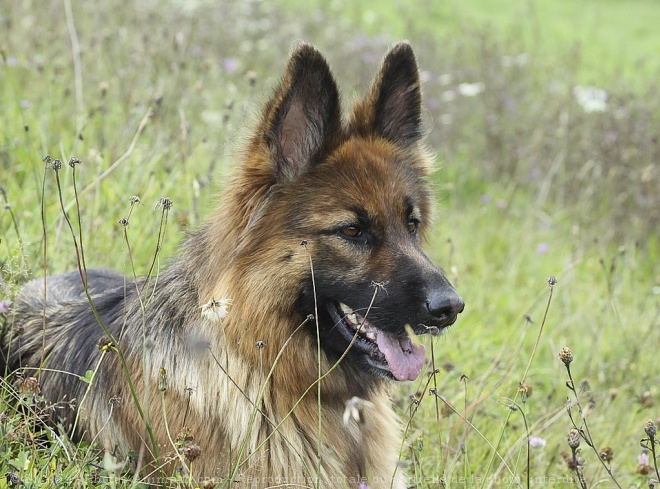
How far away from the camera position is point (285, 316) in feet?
10.5

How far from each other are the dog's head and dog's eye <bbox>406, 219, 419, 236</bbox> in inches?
2.6

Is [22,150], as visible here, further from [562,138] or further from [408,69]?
[562,138]

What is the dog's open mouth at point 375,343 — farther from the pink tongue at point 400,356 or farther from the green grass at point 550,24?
the green grass at point 550,24

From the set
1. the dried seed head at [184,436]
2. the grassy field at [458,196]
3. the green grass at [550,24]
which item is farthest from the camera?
the green grass at [550,24]

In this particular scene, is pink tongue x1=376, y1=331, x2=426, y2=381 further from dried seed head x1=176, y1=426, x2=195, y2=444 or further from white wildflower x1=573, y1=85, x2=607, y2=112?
white wildflower x1=573, y1=85, x2=607, y2=112

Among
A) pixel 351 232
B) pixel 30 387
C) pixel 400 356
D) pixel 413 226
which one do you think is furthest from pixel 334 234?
pixel 30 387

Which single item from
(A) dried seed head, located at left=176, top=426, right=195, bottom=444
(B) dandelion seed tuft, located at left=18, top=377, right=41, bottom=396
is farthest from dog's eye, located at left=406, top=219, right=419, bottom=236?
(B) dandelion seed tuft, located at left=18, top=377, right=41, bottom=396

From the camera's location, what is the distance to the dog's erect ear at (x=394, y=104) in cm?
366

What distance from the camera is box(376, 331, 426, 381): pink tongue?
3270mm

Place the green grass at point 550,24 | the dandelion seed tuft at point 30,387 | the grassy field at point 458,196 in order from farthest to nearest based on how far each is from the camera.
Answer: the green grass at point 550,24 < the grassy field at point 458,196 < the dandelion seed tuft at point 30,387

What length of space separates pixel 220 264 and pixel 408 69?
4.44ft

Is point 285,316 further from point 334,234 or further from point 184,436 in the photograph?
point 184,436

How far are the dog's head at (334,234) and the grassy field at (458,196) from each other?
0.26 metres

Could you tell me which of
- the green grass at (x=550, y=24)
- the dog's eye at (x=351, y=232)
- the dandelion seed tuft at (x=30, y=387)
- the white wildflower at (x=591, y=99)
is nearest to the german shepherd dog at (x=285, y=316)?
the dog's eye at (x=351, y=232)
